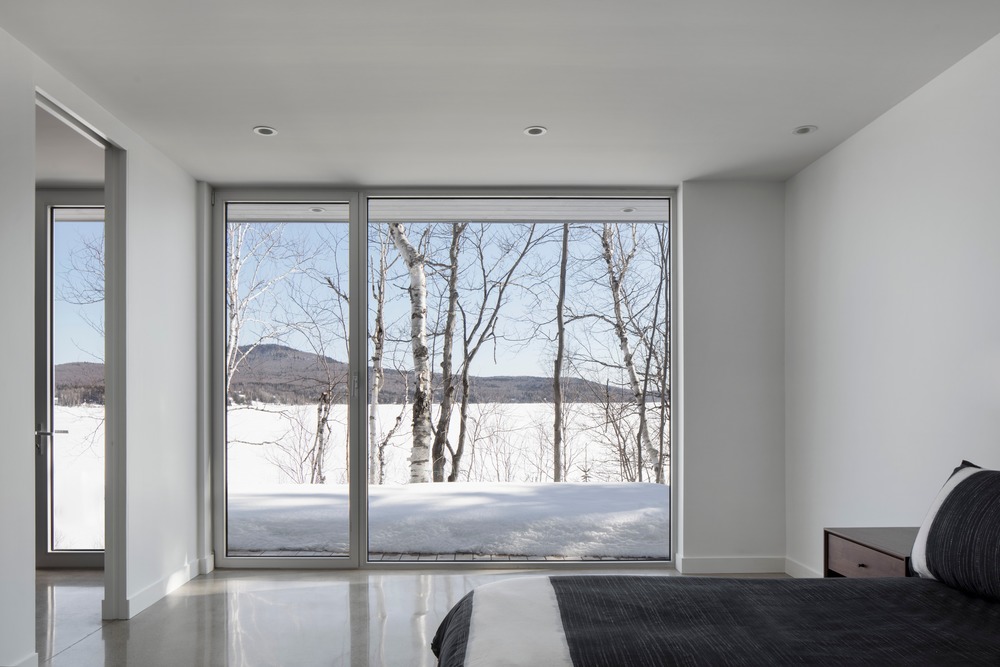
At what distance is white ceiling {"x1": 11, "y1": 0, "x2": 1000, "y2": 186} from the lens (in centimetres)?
277

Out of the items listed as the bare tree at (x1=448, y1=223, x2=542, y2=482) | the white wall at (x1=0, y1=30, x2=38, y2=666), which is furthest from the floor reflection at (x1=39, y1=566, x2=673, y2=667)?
the bare tree at (x1=448, y1=223, x2=542, y2=482)

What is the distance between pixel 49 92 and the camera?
3281mm

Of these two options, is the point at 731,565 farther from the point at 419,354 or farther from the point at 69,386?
the point at 69,386

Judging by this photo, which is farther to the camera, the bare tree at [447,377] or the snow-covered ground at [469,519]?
the bare tree at [447,377]

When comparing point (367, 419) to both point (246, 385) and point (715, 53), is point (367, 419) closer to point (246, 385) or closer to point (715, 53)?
point (246, 385)

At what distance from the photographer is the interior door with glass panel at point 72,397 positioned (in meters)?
5.25

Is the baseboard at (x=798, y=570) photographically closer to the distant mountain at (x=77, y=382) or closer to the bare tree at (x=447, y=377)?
the bare tree at (x=447, y=377)

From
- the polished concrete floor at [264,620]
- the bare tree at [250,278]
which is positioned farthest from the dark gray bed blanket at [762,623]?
the bare tree at [250,278]

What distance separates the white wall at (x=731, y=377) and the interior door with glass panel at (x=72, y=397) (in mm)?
3998

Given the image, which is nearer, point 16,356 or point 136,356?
point 16,356

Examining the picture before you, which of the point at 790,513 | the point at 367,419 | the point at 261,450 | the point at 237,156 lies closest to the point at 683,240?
the point at 790,513

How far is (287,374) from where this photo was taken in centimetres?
539

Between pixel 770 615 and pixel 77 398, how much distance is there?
15.9 feet

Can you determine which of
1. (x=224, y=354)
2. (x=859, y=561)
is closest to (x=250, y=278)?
(x=224, y=354)
